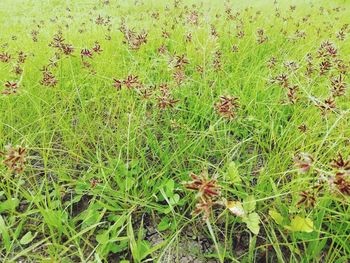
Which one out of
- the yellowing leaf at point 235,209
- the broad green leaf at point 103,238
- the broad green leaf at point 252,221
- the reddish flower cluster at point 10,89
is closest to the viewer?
the yellowing leaf at point 235,209

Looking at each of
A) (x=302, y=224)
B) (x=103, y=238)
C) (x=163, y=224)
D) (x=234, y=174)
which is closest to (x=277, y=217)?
(x=302, y=224)

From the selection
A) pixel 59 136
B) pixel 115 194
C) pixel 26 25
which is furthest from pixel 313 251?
pixel 26 25

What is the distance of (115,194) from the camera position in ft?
5.90

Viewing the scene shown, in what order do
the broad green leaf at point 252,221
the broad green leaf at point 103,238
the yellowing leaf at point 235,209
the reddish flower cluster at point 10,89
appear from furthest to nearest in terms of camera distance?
the reddish flower cluster at point 10,89
the broad green leaf at point 103,238
the broad green leaf at point 252,221
the yellowing leaf at point 235,209

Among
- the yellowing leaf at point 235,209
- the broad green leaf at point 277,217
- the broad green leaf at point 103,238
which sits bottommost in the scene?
the broad green leaf at point 103,238

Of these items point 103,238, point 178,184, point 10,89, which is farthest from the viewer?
point 178,184

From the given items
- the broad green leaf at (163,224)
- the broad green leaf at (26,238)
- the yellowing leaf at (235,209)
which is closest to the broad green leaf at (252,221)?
the yellowing leaf at (235,209)

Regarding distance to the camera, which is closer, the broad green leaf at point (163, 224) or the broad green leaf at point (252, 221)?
the broad green leaf at point (252, 221)

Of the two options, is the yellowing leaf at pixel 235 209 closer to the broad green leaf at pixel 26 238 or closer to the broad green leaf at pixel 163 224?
the broad green leaf at pixel 163 224

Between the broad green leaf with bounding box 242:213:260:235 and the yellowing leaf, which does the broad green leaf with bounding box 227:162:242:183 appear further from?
the yellowing leaf

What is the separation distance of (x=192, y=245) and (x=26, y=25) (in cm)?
590

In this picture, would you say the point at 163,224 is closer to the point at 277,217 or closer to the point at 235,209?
the point at 277,217

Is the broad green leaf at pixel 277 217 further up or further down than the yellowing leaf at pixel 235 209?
further down

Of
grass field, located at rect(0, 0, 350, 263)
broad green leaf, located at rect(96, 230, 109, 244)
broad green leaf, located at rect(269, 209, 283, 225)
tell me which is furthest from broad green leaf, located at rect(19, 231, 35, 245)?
broad green leaf, located at rect(269, 209, 283, 225)
